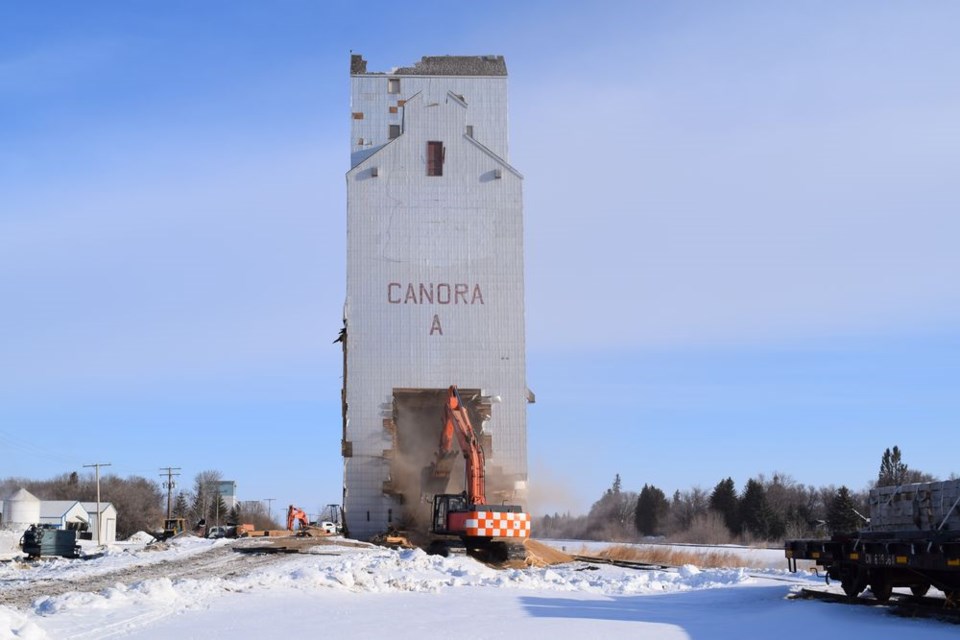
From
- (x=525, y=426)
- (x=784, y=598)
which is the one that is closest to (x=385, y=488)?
(x=525, y=426)

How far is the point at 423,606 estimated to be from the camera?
50.7ft

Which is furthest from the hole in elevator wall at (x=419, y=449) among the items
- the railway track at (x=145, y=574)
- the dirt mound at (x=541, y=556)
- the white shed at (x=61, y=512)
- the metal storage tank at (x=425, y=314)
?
the white shed at (x=61, y=512)

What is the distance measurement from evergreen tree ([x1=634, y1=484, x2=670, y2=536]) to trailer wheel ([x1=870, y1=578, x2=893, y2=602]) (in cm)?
9073

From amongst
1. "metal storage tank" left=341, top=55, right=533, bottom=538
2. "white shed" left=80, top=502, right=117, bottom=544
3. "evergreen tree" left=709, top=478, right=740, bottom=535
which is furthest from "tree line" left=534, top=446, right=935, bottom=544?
"white shed" left=80, top=502, right=117, bottom=544

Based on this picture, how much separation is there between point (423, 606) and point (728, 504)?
72533 mm

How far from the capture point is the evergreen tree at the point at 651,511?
347 feet

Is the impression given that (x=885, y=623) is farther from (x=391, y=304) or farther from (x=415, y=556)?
(x=391, y=304)

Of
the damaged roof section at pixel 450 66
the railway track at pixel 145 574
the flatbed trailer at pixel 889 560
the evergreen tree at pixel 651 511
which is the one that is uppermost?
the damaged roof section at pixel 450 66

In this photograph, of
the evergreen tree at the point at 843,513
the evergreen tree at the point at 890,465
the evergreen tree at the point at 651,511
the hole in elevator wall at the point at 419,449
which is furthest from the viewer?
the evergreen tree at the point at 651,511

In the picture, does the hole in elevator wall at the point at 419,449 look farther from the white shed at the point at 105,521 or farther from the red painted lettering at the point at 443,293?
the white shed at the point at 105,521

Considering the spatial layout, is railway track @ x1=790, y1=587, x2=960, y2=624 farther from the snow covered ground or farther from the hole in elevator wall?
the hole in elevator wall

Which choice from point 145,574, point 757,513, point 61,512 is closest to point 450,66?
point 145,574

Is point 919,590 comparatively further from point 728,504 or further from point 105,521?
point 105,521

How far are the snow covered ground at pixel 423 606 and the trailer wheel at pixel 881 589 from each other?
1.09 meters
